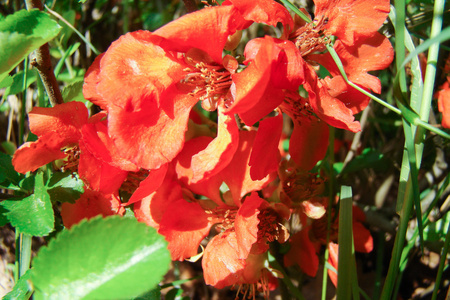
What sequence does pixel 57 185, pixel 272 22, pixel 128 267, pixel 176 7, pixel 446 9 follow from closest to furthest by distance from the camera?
pixel 128 267 < pixel 272 22 < pixel 57 185 < pixel 446 9 < pixel 176 7

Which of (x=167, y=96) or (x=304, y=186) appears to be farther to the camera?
(x=304, y=186)

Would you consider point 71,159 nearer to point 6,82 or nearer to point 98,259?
point 6,82

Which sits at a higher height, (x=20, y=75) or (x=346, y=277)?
(x=20, y=75)

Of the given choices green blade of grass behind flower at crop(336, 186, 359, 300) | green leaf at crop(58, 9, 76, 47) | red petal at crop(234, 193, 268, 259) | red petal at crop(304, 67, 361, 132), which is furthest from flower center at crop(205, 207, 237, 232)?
green leaf at crop(58, 9, 76, 47)

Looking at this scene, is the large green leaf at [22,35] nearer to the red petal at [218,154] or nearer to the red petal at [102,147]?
the red petal at [102,147]

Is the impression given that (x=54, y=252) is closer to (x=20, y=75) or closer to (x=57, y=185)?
(x=57, y=185)

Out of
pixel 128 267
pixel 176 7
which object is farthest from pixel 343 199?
pixel 176 7

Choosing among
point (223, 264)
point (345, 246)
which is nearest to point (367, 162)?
point (345, 246)
